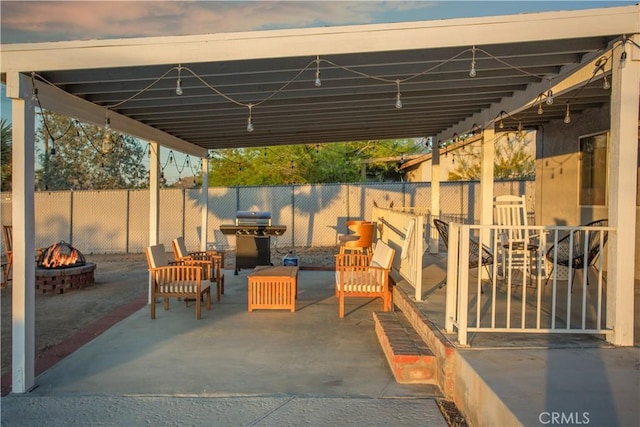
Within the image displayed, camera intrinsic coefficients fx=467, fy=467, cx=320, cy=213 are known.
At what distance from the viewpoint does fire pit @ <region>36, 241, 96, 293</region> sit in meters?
8.48

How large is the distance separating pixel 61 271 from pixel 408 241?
6.43 m

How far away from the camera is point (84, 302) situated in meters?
7.74

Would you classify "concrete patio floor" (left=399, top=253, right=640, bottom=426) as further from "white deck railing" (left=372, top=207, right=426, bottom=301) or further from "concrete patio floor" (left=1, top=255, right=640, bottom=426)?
"white deck railing" (left=372, top=207, right=426, bottom=301)

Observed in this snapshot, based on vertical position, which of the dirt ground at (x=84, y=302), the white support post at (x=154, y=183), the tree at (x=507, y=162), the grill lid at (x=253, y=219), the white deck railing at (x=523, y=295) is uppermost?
the tree at (x=507, y=162)

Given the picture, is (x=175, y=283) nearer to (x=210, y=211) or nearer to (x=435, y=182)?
(x=435, y=182)

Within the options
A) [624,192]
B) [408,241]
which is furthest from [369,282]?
[624,192]

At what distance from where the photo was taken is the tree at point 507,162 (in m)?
21.0

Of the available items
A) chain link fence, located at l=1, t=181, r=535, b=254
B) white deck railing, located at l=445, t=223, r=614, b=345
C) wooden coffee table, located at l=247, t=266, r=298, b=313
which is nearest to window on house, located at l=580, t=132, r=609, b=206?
white deck railing, located at l=445, t=223, r=614, b=345

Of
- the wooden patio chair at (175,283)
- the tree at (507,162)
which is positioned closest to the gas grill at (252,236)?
the wooden patio chair at (175,283)

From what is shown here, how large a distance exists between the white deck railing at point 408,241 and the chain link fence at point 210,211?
5039mm

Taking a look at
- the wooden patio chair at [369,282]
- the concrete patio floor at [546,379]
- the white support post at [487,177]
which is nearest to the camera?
the concrete patio floor at [546,379]

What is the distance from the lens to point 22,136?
13.1 feet

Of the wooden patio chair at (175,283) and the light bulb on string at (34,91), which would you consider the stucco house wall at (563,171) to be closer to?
the wooden patio chair at (175,283)

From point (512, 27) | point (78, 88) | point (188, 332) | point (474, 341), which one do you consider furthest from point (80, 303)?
point (512, 27)
